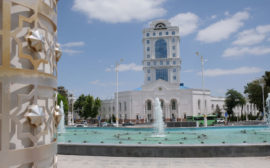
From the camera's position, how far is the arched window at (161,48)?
295 ft

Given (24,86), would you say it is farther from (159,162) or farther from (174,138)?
(174,138)

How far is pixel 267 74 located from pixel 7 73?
6281cm

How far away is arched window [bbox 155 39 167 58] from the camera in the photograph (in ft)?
295

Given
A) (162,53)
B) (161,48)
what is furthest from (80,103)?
(161,48)

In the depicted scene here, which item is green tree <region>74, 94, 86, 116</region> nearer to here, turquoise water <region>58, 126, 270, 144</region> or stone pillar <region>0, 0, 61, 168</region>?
turquoise water <region>58, 126, 270, 144</region>

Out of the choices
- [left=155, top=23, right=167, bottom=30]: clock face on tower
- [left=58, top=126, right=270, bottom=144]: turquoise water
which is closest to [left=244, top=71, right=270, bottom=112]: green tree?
[left=58, top=126, right=270, bottom=144]: turquoise water

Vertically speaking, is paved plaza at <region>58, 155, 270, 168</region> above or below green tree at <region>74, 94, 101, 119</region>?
below

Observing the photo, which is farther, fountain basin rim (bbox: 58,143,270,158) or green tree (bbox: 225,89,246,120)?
green tree (bbox: 225,89,246,120)

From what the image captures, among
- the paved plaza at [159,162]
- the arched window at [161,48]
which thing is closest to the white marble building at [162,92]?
the arched window at [161,48]

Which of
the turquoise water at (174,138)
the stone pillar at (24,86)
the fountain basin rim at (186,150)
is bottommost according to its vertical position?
the turquoise water at (174,138)

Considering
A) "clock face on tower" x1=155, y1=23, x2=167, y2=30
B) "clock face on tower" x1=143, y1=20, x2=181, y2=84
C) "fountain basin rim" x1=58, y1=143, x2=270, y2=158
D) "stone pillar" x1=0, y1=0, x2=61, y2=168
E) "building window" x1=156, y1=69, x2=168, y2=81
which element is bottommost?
"fountain basin rim" x1=58, y1=143, x2=270, y2=158

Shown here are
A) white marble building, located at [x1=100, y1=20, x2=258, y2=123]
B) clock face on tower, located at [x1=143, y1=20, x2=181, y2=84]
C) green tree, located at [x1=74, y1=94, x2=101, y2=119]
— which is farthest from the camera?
clock face on tower, located at [x1=143, y1=20, x2=181, y2=84]

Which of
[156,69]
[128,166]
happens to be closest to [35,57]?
[128,166]

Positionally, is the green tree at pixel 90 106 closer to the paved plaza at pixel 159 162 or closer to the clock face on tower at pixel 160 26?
the clock face on tower at pixel 160 26
